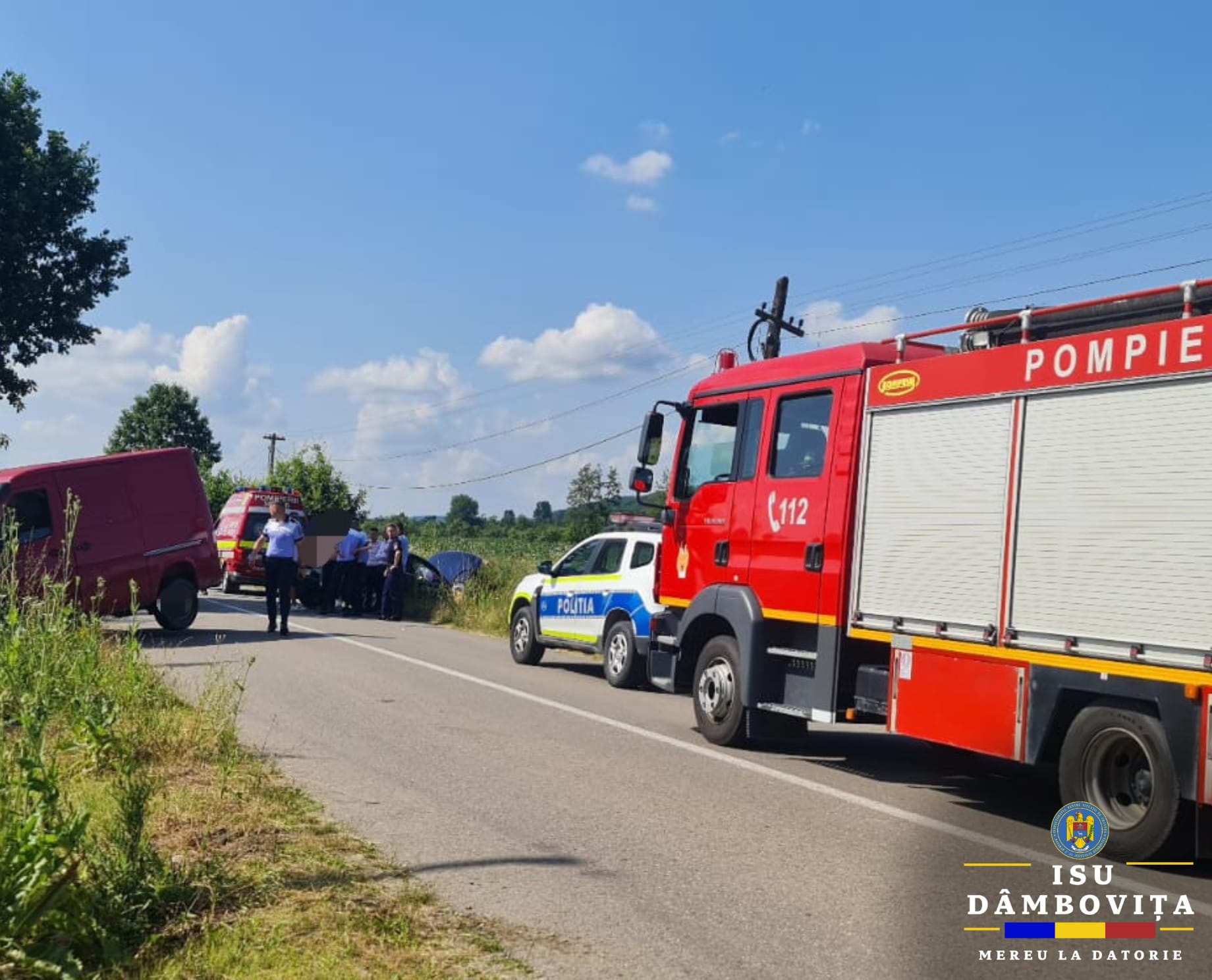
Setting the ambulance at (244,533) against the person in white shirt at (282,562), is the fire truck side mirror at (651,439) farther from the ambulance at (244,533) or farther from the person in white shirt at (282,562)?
the ambulance at (244,533)

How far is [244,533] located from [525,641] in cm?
1559

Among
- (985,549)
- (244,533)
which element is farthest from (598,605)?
(244,533)

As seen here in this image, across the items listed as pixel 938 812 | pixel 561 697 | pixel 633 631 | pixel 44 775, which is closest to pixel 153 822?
pixel 44 775

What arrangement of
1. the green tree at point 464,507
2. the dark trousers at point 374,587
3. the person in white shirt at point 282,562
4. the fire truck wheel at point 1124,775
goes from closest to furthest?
the fire truck wheel at point 1124,775, the person in white shirt at point 282,562, the dark trousers at point 374,587, the green tree at point 464,507

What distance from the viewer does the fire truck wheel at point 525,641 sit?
53.9 feet

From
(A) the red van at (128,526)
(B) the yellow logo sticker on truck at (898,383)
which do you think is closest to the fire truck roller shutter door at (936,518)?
(B) the yellow logo sticker on truck at (898,383)

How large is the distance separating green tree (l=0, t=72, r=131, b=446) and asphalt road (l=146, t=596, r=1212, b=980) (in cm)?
2019

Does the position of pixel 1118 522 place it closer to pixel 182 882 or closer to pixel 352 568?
pixel 182 882

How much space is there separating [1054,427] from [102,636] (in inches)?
311

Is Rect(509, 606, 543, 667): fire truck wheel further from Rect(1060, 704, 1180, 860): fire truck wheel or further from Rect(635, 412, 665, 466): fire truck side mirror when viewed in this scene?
Rect(1060, 704, 1180, 860): fire truck wheel

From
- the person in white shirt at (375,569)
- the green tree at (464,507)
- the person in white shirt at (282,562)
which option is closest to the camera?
the person in white shirt at (282,562)

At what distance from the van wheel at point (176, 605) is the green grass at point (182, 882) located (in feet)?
36.8

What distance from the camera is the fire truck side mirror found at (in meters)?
10.7

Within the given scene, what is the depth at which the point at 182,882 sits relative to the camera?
4.94 metres
